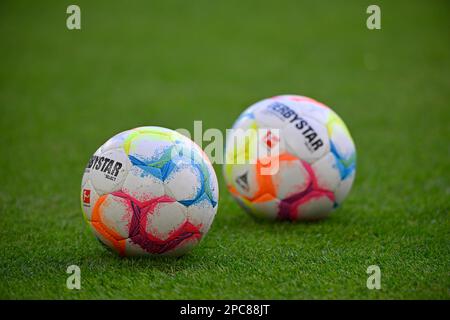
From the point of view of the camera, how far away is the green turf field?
193 inches

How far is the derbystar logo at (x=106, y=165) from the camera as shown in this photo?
502cm

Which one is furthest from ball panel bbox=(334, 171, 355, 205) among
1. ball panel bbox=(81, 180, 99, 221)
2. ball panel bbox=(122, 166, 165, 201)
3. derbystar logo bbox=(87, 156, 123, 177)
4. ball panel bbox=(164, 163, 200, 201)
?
ball panel bbox=(81, 180, 99, 221)

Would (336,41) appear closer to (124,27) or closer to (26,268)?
(124,27)

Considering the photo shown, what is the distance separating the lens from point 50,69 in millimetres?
15789

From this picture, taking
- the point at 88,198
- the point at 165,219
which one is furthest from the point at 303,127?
the point at 88,198

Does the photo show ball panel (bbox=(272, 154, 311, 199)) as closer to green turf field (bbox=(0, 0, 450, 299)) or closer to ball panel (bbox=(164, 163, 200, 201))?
green turf field (bbox=(0, 0, 450, 299))

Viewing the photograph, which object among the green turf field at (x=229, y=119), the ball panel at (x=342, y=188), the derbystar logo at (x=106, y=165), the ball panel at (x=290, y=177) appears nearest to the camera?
the green turf field at (x=229, y=119)

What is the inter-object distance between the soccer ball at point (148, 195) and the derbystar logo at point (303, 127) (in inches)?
51.9

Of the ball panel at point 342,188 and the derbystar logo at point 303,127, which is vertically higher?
the derbystar logo at point 303,127

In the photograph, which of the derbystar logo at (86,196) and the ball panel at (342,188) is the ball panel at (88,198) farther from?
the ball panel at (342,188)

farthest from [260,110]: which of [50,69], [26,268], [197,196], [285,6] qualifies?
[285,6]

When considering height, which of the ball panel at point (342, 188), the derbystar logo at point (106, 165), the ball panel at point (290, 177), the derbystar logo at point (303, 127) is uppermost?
the derbystar logo at point (303, 127)

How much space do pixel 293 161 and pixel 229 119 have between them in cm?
590

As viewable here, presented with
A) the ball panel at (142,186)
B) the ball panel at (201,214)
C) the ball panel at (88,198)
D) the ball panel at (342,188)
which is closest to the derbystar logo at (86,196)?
the ball panel at (88,198)
